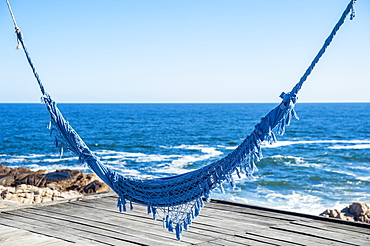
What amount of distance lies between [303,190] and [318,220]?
19.8ft

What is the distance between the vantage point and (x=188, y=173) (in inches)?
95.0

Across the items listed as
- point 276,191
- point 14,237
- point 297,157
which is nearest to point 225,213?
point 14,237

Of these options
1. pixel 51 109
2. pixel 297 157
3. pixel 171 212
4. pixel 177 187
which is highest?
pixel 51 109

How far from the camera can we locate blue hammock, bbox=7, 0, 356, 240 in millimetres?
→ 2047

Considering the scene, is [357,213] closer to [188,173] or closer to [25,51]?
[188,173]

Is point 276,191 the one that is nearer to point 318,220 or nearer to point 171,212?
point 318,220

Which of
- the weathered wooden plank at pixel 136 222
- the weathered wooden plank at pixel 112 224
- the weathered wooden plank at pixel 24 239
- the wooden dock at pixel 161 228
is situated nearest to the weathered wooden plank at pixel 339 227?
the wooden dock at pixel 161 228

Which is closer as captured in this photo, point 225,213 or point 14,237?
point 14,237

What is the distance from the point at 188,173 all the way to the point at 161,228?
→ 0.93 m

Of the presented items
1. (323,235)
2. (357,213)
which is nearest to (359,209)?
(357,213)

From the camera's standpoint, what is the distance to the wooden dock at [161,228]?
287cm

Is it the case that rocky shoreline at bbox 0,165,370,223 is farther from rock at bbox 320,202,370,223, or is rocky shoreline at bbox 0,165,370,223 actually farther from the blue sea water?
the blue sea water

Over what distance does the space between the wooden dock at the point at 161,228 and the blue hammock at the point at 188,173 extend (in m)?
0.42

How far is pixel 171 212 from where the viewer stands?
2.52m
